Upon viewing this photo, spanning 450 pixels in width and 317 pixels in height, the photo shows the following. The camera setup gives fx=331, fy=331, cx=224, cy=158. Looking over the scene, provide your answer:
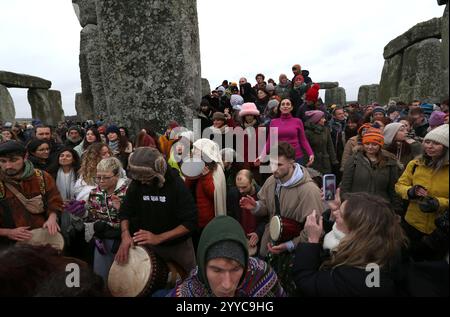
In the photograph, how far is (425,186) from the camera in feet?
8.08

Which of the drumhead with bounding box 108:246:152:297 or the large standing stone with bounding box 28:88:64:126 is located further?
the large standing stone with bounding box 28:88:64:126

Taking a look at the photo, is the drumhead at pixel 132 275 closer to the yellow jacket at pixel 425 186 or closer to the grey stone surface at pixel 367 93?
the yellow jacket at pixel 425 186

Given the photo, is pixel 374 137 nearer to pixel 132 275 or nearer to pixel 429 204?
pixel 429 204

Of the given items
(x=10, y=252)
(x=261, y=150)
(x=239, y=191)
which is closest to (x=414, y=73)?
(x=261, y=150)

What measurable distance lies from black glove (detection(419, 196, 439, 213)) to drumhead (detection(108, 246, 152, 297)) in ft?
6.33

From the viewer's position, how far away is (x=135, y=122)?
4.87 metres

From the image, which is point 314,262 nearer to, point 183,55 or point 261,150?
point 261,150

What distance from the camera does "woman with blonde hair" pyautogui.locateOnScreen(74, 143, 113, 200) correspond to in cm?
302

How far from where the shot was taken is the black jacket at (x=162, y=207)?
2.30m

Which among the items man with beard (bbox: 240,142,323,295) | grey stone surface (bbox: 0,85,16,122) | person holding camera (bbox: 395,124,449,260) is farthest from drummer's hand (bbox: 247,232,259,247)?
grey stone surface (bbox: 0,85,16,122)

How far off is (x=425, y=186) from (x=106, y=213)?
96.2 inches

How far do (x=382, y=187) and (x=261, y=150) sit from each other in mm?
1546

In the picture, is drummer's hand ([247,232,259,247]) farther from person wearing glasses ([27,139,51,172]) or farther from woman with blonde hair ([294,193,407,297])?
person wearing glasses ([27,139,51,172])

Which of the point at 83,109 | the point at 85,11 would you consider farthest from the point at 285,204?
the point at 83,109
